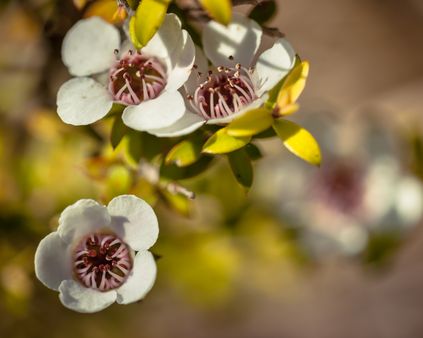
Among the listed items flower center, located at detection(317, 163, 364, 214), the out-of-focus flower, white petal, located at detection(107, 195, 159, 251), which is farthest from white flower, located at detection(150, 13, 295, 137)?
flower center, located at detection(317, 163, 364, 214)

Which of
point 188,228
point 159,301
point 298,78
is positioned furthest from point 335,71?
point 298,78

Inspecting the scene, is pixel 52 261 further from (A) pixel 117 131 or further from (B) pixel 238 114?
(B) pixel 238 114

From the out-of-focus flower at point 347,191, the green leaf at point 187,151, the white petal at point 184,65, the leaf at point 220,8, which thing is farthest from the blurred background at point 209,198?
the leaf at point 220,8

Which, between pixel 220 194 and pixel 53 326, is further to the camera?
pixel 53 326

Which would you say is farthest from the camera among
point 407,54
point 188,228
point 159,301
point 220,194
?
point 407,54

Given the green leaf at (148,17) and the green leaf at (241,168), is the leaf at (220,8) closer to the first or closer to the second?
the green leaf at (148,17)

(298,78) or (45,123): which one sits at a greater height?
(298,78)

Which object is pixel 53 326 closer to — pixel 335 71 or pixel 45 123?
pixel 45 123

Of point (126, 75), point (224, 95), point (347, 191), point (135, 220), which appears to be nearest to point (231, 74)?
point (224, 95)
